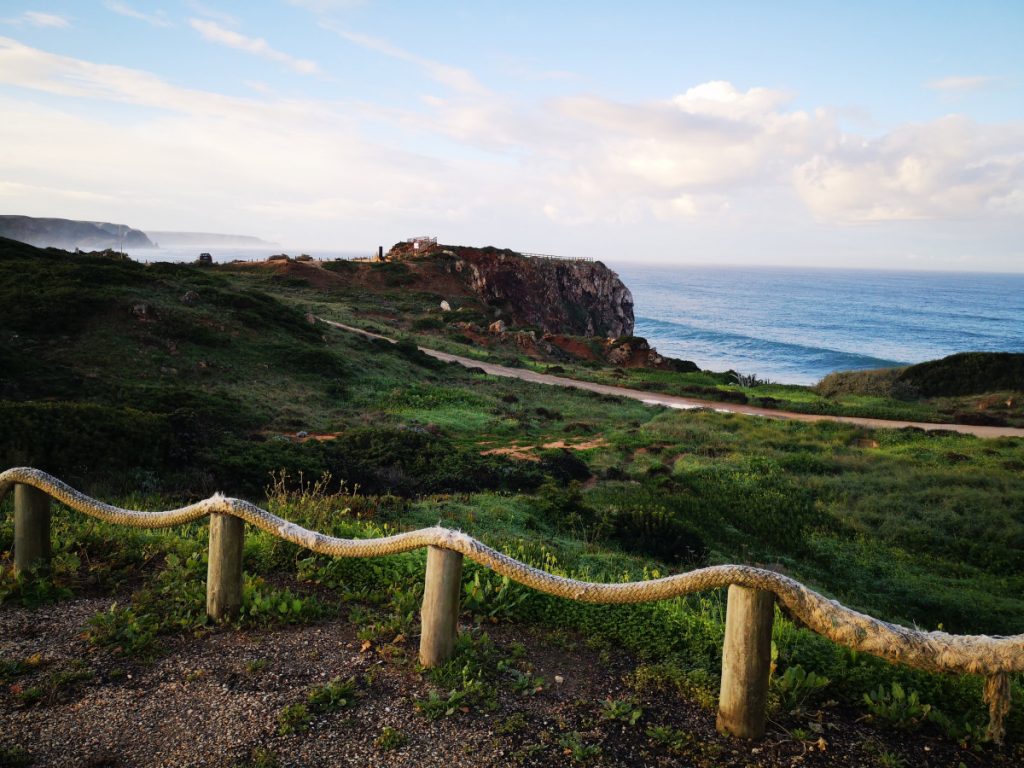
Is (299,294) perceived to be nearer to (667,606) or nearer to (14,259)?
(14,259)

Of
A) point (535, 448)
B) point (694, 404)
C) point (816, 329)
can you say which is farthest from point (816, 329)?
point (535, 448)

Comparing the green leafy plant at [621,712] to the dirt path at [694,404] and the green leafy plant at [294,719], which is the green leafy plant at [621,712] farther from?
the dirt path at [694,404]

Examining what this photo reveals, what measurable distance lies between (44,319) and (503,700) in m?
24.6

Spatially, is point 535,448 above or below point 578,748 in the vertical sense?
below

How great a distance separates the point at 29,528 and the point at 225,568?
217 cm

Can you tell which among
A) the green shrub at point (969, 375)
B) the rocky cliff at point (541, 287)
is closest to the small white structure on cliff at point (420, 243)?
the rocky cliff at point (541, 287)

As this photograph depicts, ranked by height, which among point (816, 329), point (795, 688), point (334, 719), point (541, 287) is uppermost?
point (541, 287)

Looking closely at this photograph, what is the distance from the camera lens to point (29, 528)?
Result: 233 inches

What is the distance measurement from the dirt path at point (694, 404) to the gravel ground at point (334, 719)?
85.0ft

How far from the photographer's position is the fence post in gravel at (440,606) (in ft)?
14.6

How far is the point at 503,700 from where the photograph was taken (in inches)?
174

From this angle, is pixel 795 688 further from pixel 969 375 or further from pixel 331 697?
pixel 969 375

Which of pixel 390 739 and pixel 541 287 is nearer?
pixel 390 739

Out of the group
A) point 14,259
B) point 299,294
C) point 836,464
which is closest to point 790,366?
point 299,294
